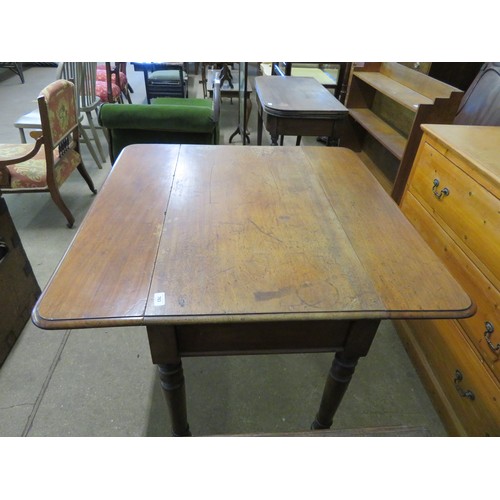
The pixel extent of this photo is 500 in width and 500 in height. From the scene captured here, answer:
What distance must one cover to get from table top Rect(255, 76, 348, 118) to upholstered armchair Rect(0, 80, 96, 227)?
128cm

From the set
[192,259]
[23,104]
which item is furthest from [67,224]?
[23,104]

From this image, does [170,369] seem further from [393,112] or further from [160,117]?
[393,112]

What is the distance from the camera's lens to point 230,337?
32.7 inches

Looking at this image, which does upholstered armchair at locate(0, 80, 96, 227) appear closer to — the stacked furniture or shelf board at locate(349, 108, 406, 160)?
shelf board at locate(349, 108, 406, 160)

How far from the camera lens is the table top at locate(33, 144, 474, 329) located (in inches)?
28.4

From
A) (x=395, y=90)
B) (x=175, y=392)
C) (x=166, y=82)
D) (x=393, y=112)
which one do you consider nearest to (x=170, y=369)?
(x=175, y=392)

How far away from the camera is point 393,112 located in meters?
2.56

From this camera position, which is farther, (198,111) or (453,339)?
(198,111)

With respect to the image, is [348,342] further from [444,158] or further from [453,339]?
[444,158]

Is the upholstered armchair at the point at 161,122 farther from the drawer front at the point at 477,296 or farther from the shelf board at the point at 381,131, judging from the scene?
the drawer front at the point at 477,296

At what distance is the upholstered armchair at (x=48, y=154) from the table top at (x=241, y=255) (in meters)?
1.06

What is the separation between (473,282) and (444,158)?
50 centimetres

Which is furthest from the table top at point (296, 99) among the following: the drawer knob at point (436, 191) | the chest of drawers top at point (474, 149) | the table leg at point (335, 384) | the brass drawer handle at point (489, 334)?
the table leg at point (335, 384)

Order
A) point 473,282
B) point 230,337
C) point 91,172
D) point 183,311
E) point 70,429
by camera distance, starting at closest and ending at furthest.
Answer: point 183,311, point 230,337, point 473,282, point 70,429, point 91,172
